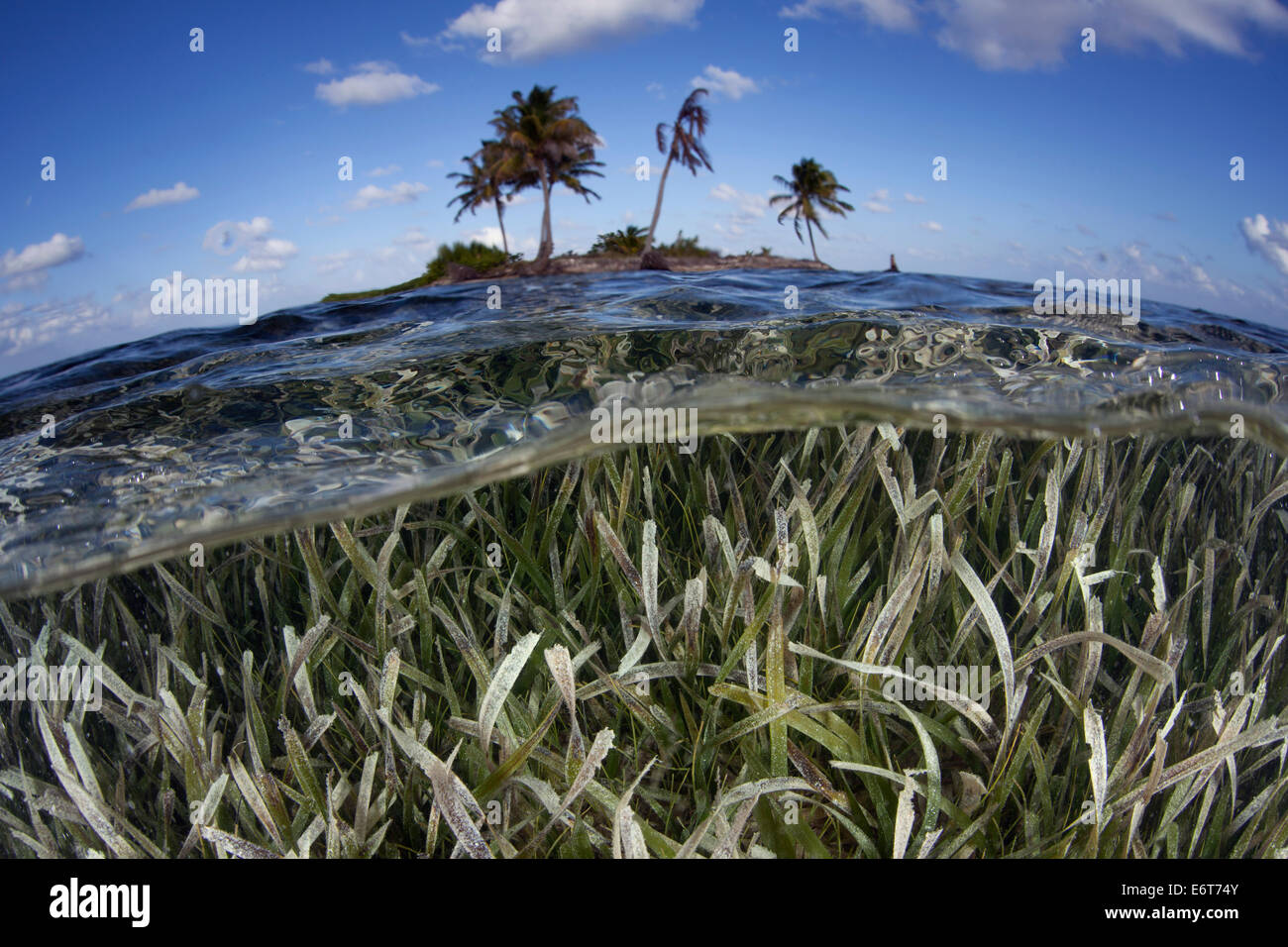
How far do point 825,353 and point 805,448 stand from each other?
798 mm

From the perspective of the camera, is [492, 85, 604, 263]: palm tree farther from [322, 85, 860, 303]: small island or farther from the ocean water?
the ocean water

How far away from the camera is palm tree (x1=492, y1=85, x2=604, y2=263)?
43.9 m

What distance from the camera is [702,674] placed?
288 cm

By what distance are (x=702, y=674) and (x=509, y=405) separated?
181 centimetres

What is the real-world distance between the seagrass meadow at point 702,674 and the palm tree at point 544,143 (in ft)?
143

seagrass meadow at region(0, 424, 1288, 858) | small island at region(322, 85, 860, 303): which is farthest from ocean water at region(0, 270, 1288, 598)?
small island at region(322, 85, 860, 303)

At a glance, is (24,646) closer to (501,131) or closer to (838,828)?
(838,828)

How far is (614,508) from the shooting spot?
3326 millimetres

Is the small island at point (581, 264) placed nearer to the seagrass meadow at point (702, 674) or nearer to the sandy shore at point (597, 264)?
the sandy shore at point (597, 264)

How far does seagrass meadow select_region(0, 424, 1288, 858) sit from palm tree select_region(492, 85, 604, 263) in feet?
143

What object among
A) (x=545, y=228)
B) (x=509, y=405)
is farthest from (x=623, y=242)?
(x=509, y=405)

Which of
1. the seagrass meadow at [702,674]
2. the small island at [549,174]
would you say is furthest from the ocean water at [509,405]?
the small island at [549,174]
